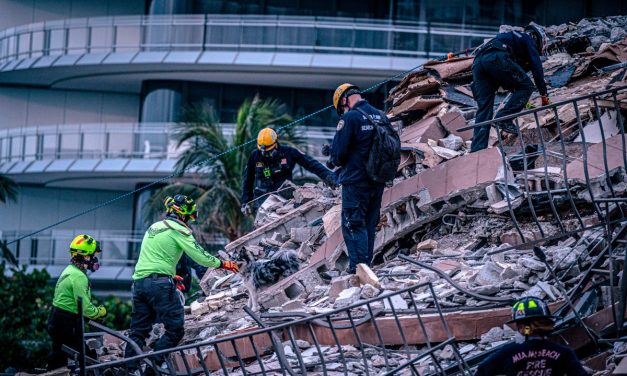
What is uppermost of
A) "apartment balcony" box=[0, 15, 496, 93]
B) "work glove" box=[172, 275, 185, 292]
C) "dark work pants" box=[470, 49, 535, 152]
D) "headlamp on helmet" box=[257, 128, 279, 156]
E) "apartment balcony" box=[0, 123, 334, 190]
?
"apartment balcony" box=[0, 15, 496, 93]

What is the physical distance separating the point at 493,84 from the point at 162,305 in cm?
425

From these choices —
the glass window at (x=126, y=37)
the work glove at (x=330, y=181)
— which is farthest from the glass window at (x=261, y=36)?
the work glove at (x=330, y=181)

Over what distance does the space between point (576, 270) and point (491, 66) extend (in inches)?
134

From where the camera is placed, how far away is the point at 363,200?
42.2 ft

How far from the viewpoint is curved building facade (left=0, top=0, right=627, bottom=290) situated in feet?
108

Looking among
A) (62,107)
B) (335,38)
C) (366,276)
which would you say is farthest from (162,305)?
(62,107)

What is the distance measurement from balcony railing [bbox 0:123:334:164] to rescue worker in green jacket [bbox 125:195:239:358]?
20.1 meters

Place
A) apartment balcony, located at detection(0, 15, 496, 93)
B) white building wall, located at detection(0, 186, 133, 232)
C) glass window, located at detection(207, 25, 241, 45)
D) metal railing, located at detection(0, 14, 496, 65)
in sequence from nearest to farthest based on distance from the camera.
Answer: apartment balcony, located at detection(0, 15, 496, 93) < metal railing, located at detection(0, 14, 496, 65) < glass window, located at detection(207, 25, 241, 45) < white building wall, located at detection(0, 186, 133, 232)

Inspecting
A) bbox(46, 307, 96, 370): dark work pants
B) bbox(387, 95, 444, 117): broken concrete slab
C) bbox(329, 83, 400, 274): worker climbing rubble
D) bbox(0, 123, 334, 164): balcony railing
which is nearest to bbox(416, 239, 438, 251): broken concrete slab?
bbox(329, 83, 400, 274): worker climbing rubble

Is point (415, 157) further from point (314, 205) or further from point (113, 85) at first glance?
point (113, 85)

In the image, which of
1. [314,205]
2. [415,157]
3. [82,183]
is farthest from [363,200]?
[82,183]

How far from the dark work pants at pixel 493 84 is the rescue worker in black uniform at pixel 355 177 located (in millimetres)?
1542

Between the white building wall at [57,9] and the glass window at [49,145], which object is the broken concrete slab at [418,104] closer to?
the glass window at [49,145]

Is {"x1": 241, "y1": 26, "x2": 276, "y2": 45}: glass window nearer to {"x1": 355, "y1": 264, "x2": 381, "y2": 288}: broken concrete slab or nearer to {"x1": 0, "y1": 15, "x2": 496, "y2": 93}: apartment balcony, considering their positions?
{"x1": 0, "y1": 15, "x2": 496, "y2": 93}: apartment balcony
